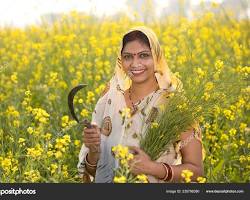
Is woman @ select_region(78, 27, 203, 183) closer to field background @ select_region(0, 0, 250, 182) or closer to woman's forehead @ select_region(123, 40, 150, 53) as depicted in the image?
woman's forehead @ select_region(123, 40, 150, 53)

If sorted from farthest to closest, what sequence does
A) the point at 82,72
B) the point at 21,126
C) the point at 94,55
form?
the point at 94,55 → the point at 82,72 → the point at 21,126

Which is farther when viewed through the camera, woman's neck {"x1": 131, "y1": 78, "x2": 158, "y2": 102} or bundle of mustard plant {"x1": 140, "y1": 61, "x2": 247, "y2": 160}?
woman's neck {"x1": 131, "y1": 78, "x2": 158, "y2": 102}

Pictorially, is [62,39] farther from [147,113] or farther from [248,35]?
[147,113]

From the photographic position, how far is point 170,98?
3.15 m

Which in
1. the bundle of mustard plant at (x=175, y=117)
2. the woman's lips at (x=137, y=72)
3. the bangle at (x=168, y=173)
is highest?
the woman's lips at (x=137, y=72)

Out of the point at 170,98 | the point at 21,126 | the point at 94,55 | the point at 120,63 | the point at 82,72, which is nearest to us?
the point at 170,98

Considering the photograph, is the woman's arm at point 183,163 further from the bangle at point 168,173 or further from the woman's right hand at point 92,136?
the woman's right hand at point 92,136

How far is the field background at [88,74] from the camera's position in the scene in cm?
389

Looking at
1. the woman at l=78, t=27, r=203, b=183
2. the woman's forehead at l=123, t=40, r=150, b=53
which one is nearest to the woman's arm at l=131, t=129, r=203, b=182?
the woman at l=78, t=27, r=203, b=183

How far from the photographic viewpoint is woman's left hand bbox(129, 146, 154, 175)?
2.91 m

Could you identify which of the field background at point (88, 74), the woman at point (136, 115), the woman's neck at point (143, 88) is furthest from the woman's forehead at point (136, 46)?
the field background at point (88, 74)

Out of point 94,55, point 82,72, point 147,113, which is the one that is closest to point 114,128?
point 147,113

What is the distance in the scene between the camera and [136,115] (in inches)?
129

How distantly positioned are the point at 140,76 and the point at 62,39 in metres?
3.44
